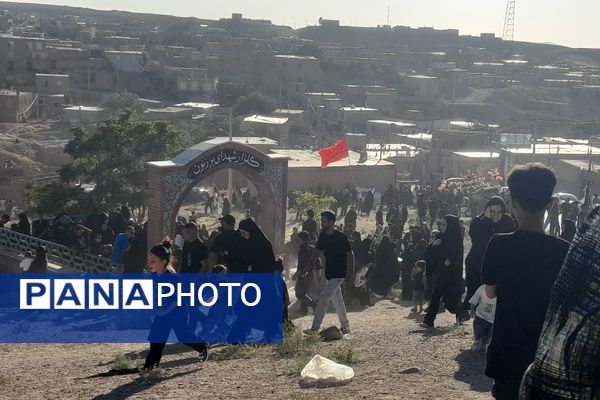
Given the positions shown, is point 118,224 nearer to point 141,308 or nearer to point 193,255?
point 141,308

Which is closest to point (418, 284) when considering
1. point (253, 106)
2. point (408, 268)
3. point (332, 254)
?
point (408, 268)

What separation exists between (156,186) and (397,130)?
32.2 meters

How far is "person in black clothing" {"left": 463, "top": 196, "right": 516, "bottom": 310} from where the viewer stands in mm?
7336

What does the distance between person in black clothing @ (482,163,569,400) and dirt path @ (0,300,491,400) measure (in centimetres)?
199

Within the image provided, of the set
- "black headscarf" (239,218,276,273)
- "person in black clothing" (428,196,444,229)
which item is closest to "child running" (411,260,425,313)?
"black headscarf" (239,218,276,273)

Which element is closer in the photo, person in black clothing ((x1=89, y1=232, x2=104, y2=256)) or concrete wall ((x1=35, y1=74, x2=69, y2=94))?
person in black clothing ((x1=89, y1=232, x2=104, y2=256))

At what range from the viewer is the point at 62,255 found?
13.1 meters

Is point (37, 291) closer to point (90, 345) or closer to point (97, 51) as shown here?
point (90, 345)

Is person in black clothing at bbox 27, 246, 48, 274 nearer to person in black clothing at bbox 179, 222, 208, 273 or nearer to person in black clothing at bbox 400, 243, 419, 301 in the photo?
person in black clothing at bbox 179, 222, 208, 273

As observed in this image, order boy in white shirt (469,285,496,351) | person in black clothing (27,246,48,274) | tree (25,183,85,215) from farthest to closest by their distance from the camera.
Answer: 1. tree (25,183,85,215)
2. person in black clothing (27,246,48,274)
3. boy in white shirt (469,285,496,351)

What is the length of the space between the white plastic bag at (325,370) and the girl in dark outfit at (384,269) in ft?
18.5

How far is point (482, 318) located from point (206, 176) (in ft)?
27.4

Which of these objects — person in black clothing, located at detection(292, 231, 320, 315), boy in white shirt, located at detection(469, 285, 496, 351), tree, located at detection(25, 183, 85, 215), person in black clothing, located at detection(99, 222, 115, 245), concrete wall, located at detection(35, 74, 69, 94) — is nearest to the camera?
boy in white shirt, located at detection(469, 285, 496, 351)

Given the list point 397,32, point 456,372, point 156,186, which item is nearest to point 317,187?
point 156,186
